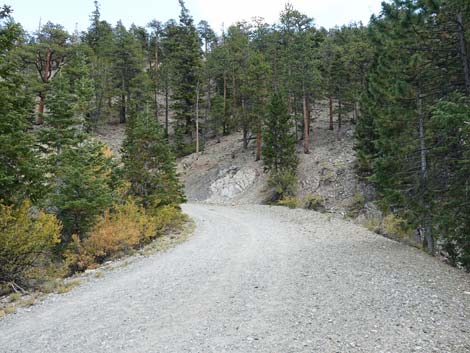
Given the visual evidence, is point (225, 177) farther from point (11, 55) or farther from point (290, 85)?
point (11, 55)

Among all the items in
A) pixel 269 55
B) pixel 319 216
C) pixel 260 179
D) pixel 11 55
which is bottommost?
pixel 319 216

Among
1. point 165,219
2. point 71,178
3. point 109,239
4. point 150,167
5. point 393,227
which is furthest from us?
point 150,167

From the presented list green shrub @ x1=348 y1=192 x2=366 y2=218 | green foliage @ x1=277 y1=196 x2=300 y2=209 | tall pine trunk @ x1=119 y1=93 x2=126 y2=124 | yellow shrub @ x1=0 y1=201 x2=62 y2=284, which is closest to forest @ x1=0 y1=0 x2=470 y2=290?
yellow shrub @ x1=0 y1=201 x2=62 y2=284

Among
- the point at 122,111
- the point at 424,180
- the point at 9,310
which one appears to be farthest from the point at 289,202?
the point at 122,111

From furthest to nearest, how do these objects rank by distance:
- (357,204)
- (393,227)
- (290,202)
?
(290,202) < (357,204) < (393,227)

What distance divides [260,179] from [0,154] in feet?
81.1

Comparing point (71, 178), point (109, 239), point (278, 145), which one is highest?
point (278, 145)

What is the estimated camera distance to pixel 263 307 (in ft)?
24.2

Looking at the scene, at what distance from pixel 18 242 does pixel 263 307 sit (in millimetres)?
7663

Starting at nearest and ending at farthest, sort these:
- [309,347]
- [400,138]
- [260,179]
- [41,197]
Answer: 1. [309,347]
2. [41,197]
3. [400,138]
4. [260,179]

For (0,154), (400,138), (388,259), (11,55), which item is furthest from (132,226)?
(400,138)

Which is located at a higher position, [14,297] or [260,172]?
[260,172]

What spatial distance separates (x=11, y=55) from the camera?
10.9 meters

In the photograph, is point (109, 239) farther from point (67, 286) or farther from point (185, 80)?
point (185, 80)
